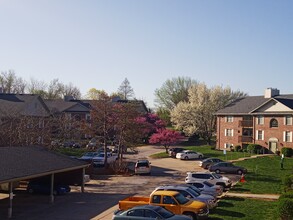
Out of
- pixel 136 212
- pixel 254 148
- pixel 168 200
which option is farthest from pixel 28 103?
pixel 136 212

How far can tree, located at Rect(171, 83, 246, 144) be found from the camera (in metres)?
79.9

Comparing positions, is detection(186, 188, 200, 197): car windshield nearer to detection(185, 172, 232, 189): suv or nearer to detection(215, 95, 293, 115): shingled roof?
detection(185, 172, 232, 189): suv

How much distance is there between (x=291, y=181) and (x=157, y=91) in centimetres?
7390

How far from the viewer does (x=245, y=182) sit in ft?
124

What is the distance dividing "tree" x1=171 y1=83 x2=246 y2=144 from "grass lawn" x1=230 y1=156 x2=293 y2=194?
2645 cm

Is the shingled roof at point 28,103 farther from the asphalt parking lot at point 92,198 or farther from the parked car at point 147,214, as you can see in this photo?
the parked car at point 147,214

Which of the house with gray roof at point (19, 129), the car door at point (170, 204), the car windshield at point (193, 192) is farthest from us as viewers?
the house with gray roof at point (19, 129)

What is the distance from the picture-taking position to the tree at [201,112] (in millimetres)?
79938

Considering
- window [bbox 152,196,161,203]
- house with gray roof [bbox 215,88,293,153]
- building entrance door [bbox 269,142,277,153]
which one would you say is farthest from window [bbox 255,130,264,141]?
window [bbox 152,196,161,203]

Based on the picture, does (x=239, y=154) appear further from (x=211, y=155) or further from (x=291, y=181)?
(x=291, y=181)

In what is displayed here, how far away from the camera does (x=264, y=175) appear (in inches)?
1661

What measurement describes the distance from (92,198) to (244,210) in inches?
451

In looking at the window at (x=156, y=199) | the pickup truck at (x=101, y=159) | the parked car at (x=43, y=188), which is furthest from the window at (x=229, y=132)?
the window at (x=156, y=199)

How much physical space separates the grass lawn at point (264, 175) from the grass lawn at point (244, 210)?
469 centimetres
